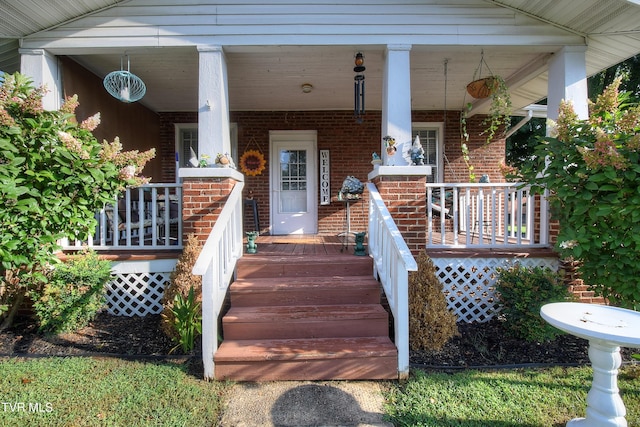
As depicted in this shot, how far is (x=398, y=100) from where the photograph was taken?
3.94 meters

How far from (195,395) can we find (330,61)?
404 cm

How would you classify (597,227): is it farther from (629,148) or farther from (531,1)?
(531,1)

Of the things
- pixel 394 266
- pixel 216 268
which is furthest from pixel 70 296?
pixel 394 266

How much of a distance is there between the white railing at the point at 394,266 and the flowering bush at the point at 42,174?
7.68ft

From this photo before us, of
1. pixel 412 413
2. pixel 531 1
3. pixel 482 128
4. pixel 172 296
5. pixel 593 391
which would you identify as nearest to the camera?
pixel 593 391

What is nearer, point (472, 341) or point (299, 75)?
point (472, 341)

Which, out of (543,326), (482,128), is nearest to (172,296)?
(543,326)

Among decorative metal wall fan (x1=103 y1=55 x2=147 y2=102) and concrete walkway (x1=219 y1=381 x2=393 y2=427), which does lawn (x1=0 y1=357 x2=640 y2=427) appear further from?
decorative metal wall fan (x1=103 y1=55 x2=147 y2=102)

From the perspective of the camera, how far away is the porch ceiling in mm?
3744

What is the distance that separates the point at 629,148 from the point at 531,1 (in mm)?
2099

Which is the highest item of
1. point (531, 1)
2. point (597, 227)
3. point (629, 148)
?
point (531, 1)

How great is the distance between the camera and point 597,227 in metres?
2.94

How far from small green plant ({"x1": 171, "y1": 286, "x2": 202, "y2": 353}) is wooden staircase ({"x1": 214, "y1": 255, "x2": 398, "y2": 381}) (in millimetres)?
303

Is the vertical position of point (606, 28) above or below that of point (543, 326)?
above
